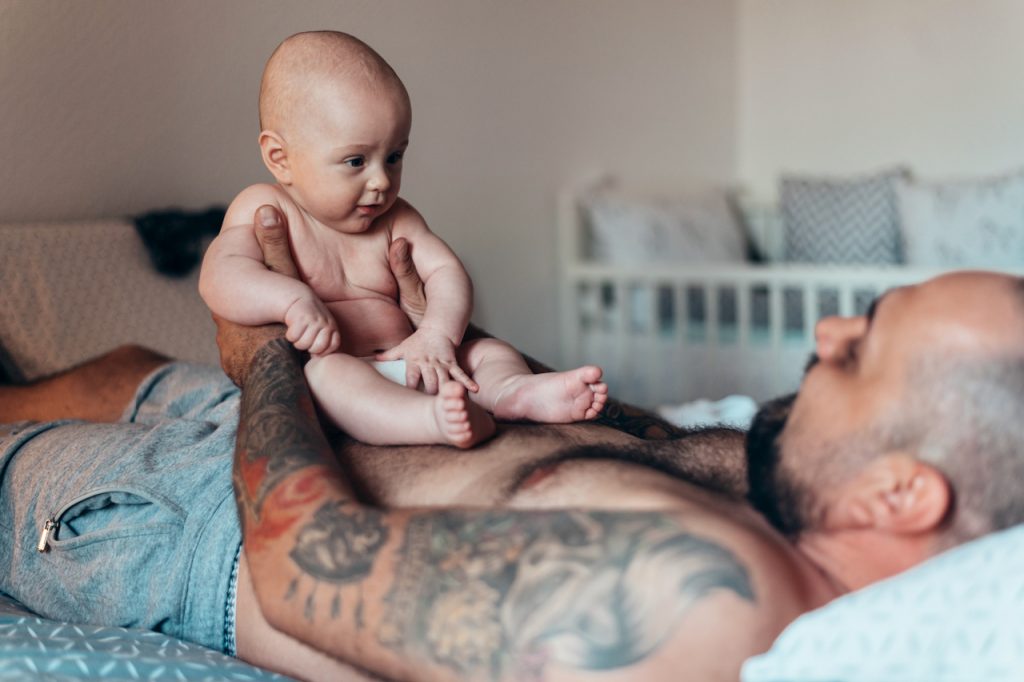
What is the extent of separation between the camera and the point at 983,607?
714mm

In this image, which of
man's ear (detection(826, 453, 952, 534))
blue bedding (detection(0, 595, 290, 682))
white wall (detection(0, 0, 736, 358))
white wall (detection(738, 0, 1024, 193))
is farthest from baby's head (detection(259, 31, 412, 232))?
white wall (detection(738, 0, 1024, 193))

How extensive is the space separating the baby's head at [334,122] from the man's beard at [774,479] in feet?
1.79

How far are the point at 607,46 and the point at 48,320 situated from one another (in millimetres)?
2219

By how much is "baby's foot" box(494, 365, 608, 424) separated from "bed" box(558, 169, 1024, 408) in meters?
2.04

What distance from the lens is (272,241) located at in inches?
48.3

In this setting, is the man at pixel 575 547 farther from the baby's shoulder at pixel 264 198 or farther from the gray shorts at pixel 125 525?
the baby's shoulder at pixel 264 198

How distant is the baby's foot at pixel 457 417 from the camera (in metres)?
0.99

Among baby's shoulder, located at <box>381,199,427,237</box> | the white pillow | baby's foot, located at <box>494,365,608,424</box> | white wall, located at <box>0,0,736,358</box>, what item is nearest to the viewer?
baby's foot, located at <box>494,365,608,424</box>

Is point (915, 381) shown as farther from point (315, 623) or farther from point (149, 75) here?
point (149, 75)

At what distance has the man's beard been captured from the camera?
0.84 m

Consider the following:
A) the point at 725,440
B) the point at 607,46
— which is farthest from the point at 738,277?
the point at 725,440

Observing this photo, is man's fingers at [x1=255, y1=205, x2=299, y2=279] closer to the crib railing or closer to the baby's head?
the baby's head

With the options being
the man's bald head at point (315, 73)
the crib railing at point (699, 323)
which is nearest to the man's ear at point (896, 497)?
the man's bald head at point (315, 73)

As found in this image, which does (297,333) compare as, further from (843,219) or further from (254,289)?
(843,219)
